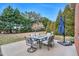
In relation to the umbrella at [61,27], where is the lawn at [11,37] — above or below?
below

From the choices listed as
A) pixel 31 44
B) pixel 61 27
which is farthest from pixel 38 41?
pixel 61 27

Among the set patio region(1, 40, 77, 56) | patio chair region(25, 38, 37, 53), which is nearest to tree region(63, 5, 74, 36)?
patio region(1, 40, 77, 56)

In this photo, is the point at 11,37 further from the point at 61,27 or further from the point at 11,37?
the point at 61,27

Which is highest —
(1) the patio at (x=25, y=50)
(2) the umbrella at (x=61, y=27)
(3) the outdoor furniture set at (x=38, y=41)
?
(2) the umbrella at (x=61, y=27)

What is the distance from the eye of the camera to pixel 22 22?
4.39m

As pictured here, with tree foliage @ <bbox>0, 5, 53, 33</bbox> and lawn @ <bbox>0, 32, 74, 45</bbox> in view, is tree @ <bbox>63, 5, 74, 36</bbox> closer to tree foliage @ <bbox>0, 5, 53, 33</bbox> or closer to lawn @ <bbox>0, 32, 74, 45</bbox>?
tree foliage @ <bbox>0, 5, 53, 33</bbox>

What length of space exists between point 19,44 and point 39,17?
0.70 meters

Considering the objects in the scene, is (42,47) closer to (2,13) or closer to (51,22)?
(51,22)

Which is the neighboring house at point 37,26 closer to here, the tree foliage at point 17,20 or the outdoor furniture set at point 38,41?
the tree foliage at point 17,20

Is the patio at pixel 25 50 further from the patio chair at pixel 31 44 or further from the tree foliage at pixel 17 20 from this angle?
the tree foliage at pixel 17 20

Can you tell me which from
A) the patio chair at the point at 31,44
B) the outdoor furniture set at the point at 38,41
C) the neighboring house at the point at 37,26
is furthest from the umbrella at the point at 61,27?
the patio chair at the point at 31,44

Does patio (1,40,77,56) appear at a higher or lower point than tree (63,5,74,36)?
lower

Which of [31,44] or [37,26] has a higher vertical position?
[37,26]

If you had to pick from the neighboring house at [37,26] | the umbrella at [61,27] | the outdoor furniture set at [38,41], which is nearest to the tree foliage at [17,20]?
the neighboring house at [37,26]
